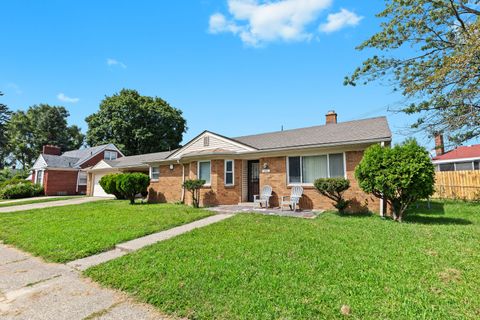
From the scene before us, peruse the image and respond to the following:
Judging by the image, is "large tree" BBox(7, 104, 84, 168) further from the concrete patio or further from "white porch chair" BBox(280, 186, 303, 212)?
"white porch chair" BBox(280, 186, 303, 212)

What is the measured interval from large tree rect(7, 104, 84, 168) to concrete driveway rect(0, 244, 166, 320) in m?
47.3

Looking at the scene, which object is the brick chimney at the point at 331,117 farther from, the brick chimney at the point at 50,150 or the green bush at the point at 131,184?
the brick chimney at the point at 50,150

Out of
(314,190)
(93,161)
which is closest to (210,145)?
(314,190)

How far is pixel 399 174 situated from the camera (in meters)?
7.50

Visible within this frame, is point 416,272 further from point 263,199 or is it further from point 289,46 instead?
point 289,46

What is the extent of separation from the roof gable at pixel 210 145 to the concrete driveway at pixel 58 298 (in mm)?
9226

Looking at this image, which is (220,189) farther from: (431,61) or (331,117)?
(431,61)

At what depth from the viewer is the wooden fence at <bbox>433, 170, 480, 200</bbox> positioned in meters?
13.7

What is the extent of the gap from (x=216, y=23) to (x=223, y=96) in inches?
201

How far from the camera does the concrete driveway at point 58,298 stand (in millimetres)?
3025

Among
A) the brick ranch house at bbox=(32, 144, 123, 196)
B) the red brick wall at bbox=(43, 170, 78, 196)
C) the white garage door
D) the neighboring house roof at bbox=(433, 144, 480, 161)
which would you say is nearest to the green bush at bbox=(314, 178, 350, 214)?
the neighboring house roof at bbox=(433, 144, 480, 161)

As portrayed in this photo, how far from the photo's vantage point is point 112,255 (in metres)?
5.22

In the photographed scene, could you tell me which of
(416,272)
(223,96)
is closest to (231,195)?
(223,96)

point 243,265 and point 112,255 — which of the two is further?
point 112,255
